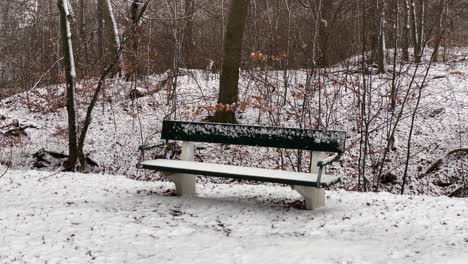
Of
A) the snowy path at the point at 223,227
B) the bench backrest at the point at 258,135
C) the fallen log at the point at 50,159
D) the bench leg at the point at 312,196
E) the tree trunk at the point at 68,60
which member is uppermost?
the tree trunk at the point at 68,60

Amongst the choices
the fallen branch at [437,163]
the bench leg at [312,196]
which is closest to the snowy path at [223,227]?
the bench leg at [312,196]

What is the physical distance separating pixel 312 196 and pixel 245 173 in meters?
0.73

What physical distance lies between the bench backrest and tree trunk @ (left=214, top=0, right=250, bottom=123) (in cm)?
378

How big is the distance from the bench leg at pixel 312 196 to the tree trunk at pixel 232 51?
15.6 feet

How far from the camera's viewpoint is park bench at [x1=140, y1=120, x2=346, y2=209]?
16.0 ft

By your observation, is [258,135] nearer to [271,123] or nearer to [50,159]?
[271,123]

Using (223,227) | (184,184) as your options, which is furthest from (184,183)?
(223,227)

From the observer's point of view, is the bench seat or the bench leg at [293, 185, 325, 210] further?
the bench leg at [293, 185, 325, 210]

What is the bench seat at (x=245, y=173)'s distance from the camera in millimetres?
4723

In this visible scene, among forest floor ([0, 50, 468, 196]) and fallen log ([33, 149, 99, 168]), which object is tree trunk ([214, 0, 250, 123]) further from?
fallen log ([33, 149, 99, 168])

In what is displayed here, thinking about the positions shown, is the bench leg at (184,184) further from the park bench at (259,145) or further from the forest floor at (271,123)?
the forest floor at (271,123)

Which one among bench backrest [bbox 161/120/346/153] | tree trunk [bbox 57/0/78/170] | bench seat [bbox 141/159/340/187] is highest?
tree trunk [bbox 57/0/78/170]

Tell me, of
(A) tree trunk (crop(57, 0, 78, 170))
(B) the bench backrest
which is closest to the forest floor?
(A) tree trunk (crop(57, 0, 78, 170))

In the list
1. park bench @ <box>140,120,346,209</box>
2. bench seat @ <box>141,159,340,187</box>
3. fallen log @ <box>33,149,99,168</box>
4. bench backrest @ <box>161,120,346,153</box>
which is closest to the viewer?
bench seat @ <box>141,159,340,187</box>
